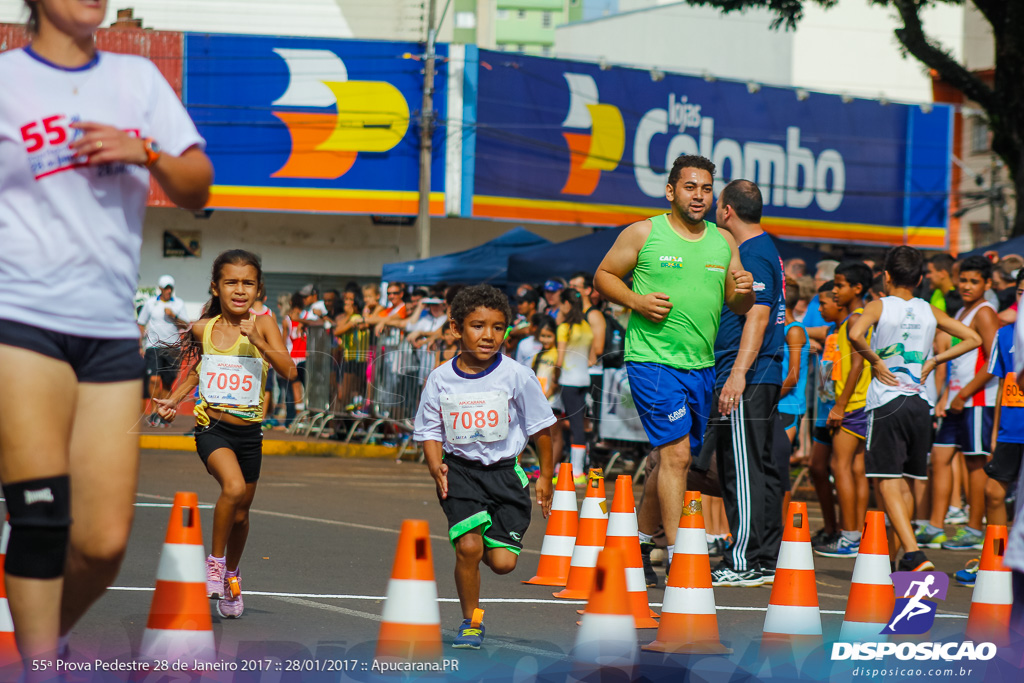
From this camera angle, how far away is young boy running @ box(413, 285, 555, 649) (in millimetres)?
5703

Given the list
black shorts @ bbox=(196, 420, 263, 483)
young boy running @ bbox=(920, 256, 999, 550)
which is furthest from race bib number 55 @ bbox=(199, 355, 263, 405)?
young boy running @ bbox=(920, 256, 999, 550)

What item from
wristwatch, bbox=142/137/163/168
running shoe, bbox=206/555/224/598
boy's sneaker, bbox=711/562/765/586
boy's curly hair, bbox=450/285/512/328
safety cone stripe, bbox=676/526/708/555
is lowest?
boy's sneaker, bbox=711/562/765/586

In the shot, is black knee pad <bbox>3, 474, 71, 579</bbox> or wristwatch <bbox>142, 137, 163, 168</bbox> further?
wristwatch <bbox>142, 137, 163, 168</bbox>

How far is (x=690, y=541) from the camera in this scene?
5473mm

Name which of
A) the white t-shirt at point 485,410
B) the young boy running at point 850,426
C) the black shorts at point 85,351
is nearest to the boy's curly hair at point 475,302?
the white t-shirt at point 485,410

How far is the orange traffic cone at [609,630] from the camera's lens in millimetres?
4152

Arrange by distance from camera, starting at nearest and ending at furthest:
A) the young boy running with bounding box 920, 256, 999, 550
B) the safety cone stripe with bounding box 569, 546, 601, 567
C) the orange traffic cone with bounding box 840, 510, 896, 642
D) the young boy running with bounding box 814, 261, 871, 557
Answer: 1. the orange traffic cone with bounding box 840, 510, 896, 642
2. the safety cone stripe with bounding box 569, 546, 601, 567
3. the young boy running with bounding box 814, 261, 871, 557
4. the young boy running with bounding box 920, 256, 999, 550

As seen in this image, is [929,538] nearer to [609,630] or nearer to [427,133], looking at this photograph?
[609,630]

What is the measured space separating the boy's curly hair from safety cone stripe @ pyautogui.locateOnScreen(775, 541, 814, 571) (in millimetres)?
1642

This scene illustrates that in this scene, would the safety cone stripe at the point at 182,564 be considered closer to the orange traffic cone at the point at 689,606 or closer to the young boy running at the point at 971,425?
the orange traffic cone at the point at 689,606

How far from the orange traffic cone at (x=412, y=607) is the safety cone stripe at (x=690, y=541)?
5.16 ft

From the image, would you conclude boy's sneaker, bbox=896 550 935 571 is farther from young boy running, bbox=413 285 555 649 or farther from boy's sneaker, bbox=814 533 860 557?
young boy running, bbox=413 285 555 649

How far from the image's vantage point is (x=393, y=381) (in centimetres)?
1609

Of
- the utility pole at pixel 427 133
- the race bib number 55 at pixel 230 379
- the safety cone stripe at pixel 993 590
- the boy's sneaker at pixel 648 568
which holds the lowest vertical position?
the boy's sneaker at pixel 648 568
